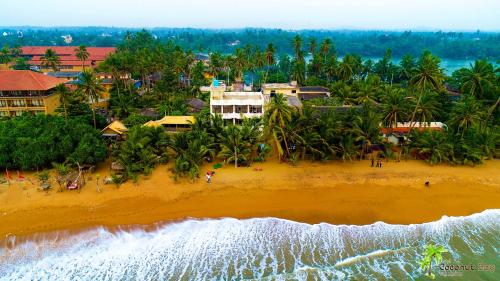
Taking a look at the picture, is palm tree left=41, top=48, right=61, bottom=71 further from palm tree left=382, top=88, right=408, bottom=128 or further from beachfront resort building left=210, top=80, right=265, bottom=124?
palm tree left=382, top=88, right=408, bottom=128

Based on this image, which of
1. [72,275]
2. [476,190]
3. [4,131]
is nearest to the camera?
[72,275]

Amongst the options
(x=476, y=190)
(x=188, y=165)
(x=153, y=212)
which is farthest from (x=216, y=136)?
(x=476, y=190)

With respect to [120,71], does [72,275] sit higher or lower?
lower

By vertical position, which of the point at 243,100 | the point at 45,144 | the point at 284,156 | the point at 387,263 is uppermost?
the point at 243,100

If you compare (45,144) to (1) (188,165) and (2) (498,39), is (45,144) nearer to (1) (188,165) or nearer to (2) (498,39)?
(1) (188,165)

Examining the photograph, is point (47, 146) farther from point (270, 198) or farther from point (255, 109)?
point (255, 109)

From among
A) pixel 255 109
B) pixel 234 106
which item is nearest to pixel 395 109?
pixel 255 109
